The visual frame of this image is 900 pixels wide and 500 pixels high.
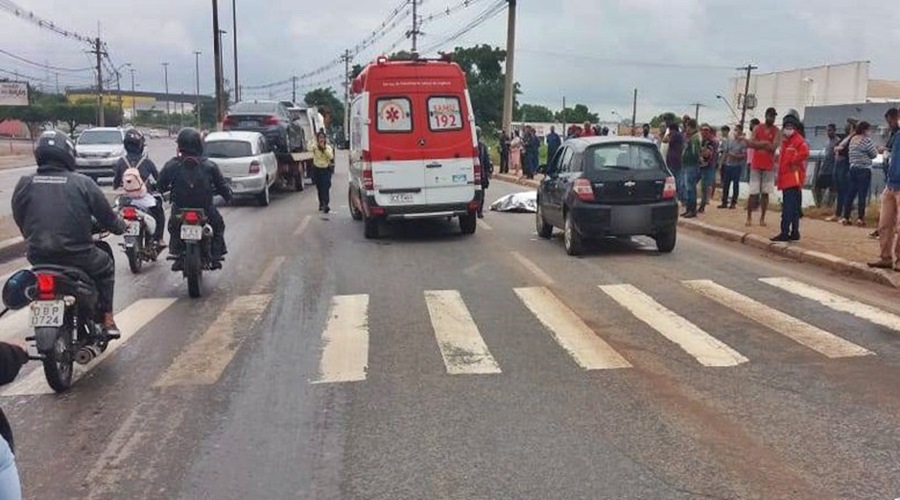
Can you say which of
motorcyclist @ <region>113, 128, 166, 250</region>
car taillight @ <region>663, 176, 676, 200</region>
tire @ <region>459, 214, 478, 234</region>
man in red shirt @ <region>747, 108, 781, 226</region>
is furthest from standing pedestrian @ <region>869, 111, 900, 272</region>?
motorcyclist @ <region>113, 128, 166, 250</region>

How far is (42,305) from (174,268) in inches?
149

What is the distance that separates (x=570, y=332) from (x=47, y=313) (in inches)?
172

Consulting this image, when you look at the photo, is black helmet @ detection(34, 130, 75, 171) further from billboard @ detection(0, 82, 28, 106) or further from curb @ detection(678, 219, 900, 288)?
billboard @ detection(0, 82, 28, 106)

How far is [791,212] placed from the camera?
1274 cm

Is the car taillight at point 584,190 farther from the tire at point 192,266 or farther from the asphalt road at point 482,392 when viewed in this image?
the tire at point 192,266

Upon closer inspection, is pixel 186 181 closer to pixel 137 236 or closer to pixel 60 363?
pixel 137 236

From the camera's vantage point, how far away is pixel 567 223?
497 inches

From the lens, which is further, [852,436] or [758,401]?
[758,401]

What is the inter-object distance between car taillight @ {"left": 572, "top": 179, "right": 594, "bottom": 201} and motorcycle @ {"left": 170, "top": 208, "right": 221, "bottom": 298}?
5.27m

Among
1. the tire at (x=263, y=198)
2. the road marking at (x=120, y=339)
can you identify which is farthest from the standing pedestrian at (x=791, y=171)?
the tire at (x=263, y=198)

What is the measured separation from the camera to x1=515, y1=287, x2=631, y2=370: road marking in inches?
267

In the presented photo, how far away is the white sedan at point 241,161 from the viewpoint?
836 inches

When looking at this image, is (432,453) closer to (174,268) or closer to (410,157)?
(174,268)

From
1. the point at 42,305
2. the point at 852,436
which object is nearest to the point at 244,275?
the point at 42,305
